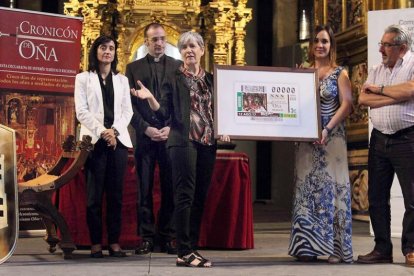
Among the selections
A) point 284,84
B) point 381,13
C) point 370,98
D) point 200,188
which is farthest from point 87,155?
point 381,13

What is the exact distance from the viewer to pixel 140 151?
6383 mm

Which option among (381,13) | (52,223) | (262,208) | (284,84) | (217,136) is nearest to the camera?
(217,136)

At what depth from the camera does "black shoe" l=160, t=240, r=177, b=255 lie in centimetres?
630

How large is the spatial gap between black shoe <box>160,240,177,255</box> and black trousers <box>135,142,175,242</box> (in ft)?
0.12

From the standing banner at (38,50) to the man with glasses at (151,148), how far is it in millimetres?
1530

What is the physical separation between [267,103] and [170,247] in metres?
1.50

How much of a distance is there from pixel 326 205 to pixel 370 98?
827 millimetres

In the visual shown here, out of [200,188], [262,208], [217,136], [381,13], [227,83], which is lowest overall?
[262,208]

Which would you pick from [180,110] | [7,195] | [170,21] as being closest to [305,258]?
[180,110]

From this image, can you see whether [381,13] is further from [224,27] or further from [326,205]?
[224,27]

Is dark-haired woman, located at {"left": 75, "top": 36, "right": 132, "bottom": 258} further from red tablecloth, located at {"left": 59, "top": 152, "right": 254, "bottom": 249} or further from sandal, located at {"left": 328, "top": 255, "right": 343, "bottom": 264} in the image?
Answer: sandal, located at {"left": 328, "top": 255, "right": 343, "bottom": 264}

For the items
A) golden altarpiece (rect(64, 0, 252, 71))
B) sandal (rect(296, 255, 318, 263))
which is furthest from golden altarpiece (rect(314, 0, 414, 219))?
sandal (rect(296, 255, 318, 263))

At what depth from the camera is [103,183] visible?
596cm

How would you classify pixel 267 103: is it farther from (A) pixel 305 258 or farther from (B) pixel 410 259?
(B) pixel 410 259
